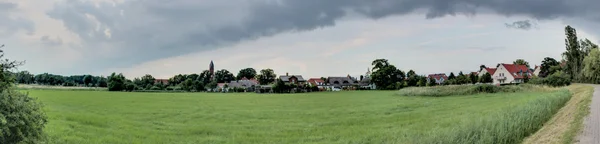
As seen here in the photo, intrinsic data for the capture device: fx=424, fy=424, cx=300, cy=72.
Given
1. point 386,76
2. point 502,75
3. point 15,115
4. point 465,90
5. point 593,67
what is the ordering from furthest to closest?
point 502,75
point 386,76
point 593,67
point 465,90
point 15,115

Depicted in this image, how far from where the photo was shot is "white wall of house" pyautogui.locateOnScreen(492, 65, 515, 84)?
107 m

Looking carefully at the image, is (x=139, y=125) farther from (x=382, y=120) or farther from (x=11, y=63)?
(x=382, y=120)

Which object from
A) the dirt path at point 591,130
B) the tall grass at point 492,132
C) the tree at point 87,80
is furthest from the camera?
the tree at point 87,80

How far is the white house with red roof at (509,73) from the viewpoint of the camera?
106 m

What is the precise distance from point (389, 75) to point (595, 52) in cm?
4820

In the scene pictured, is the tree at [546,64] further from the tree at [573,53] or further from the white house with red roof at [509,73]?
the tree at [573,53]

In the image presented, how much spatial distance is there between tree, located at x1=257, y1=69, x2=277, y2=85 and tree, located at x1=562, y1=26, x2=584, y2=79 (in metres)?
97.3

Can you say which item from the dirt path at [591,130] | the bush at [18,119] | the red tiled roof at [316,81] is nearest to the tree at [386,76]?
the red tiled roof at [316,81]

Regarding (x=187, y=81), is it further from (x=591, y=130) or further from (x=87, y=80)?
(x=591, y=130)

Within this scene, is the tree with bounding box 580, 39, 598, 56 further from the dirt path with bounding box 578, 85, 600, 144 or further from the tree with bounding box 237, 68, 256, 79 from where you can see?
the tree with bounding box 237, 68, 256, 79

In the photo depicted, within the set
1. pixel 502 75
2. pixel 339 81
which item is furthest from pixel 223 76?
pixel 502 75

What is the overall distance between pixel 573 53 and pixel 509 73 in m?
30.1

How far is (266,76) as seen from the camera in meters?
156

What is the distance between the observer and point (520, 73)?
363 ft
